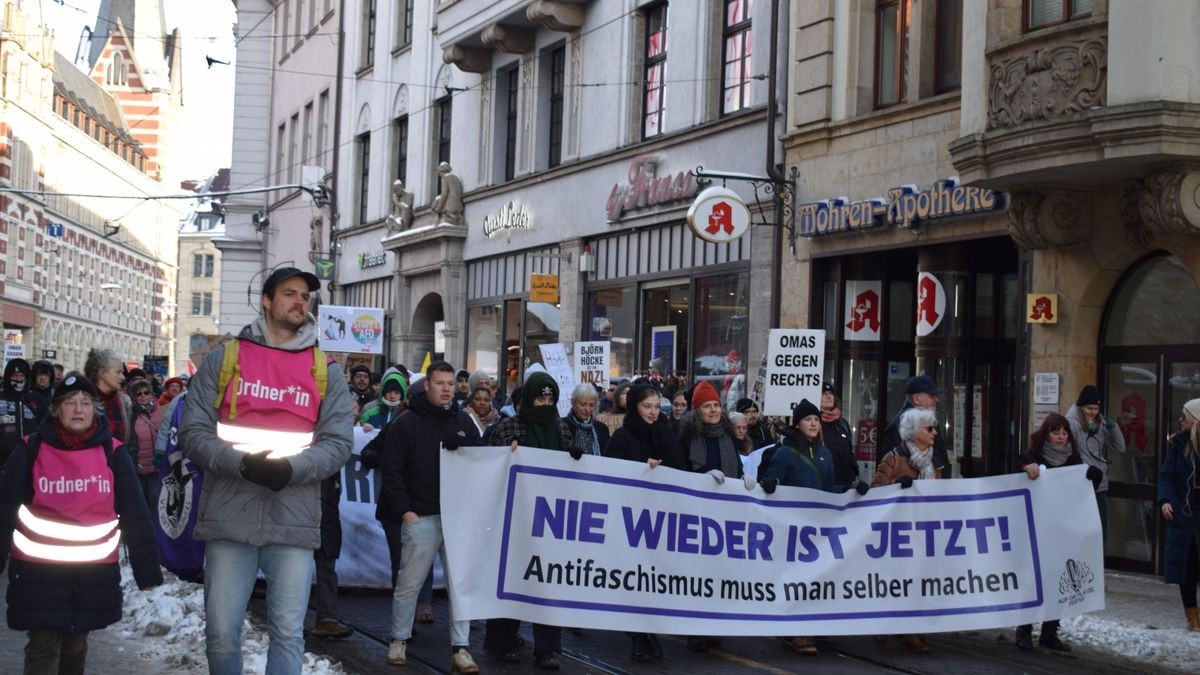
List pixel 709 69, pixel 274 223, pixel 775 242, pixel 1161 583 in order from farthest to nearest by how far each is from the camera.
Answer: pixel 274 223 < pixel 709 69 < pixel 775 242 < pixel 1161 583

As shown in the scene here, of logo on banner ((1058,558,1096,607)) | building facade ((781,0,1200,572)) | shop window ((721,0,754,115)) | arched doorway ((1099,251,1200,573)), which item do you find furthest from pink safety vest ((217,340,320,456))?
shop window ((721,0,754,115))

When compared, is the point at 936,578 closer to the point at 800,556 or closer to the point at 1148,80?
the point at 800,556

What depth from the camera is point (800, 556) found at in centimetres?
1035

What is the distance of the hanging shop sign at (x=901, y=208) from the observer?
17.2 meters

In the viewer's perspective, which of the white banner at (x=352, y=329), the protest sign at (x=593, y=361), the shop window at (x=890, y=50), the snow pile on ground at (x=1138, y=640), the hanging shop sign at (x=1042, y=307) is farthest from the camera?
the white banner at (x=352, y=329)

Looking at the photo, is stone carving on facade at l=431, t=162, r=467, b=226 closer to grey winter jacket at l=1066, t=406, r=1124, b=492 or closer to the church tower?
grey winter jacket at l=1066, t=406, r=1124, b=492

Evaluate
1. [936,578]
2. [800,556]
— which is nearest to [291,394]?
[800,556]

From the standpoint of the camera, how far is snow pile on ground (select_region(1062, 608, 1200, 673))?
1079 cm

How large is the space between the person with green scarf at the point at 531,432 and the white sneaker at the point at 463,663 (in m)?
0.55

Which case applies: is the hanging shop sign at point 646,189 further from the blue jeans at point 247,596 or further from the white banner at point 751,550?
the blue jeans at point 247,596

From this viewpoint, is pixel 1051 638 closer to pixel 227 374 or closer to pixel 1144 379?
pixel 1144 379

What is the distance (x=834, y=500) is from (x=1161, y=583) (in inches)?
237

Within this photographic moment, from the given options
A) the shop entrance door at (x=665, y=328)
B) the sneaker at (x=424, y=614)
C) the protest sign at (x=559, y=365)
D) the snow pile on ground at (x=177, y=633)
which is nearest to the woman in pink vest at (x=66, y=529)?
the snow pile on ground at (x=177, y=633)

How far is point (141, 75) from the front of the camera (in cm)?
13312
